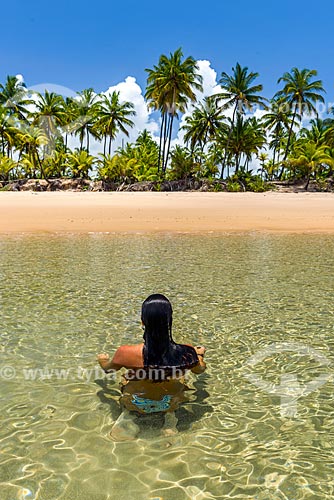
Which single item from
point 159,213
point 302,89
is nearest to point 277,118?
point 302,89

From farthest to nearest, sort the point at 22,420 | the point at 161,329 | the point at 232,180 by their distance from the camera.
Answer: the point at 232,180
the point at 22,420
the point at 161,329

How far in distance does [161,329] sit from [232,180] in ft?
156

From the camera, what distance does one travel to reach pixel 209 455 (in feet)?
11.4

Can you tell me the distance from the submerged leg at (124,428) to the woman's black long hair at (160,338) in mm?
548

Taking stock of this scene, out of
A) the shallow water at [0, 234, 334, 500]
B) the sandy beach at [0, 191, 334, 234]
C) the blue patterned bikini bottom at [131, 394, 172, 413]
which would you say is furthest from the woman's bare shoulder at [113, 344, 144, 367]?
the sandy beach at [0, 191, 334, 234]

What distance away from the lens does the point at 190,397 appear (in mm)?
4406

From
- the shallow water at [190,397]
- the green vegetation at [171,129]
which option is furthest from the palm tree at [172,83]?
the shallow water at [190,397]

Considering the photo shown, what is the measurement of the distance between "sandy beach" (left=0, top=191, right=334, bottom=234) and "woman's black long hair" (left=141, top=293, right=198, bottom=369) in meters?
17.2

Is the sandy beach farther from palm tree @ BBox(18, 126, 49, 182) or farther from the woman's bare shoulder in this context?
palm tree @ BBox(18, 126, 49, 182)

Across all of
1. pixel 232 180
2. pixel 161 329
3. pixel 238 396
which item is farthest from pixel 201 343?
pixel 232 180

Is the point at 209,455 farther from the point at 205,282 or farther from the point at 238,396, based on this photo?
the point at 205,282

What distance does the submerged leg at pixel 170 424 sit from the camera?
376 cm

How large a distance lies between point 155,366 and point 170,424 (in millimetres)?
541

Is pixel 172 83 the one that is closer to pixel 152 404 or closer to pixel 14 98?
pixel 14 98
